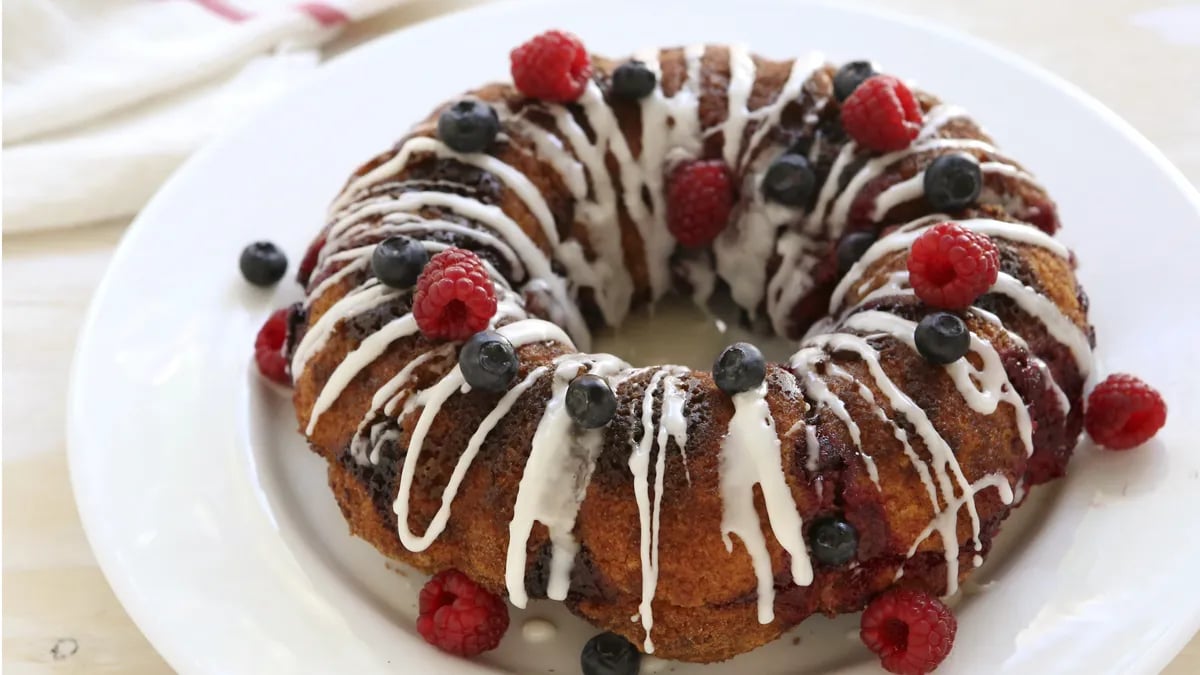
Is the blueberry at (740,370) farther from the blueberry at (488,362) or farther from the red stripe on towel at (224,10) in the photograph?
the red stripe on towel at (224,10)

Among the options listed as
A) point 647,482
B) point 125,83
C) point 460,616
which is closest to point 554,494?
point 647,482

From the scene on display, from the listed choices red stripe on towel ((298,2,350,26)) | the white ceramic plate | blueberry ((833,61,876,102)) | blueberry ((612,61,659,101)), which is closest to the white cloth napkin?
red stripe on towel ((298,2,350,26))

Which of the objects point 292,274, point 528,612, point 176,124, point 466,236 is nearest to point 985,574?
point 528,612

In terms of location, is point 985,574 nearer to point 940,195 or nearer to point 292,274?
point 940,195

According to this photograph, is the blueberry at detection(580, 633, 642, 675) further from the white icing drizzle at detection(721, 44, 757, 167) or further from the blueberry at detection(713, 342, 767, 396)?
the white icing drizzle at detection(721, 44, 757, 167)

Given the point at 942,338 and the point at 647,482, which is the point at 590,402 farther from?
the point at 942,338

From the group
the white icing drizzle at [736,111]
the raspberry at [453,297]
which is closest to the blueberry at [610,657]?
the raspberry at [453,297]

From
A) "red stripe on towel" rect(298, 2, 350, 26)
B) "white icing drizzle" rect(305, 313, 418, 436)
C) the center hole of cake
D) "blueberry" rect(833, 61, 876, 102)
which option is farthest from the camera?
"red stripe on towel" rect(298, 2, 350, 26)
